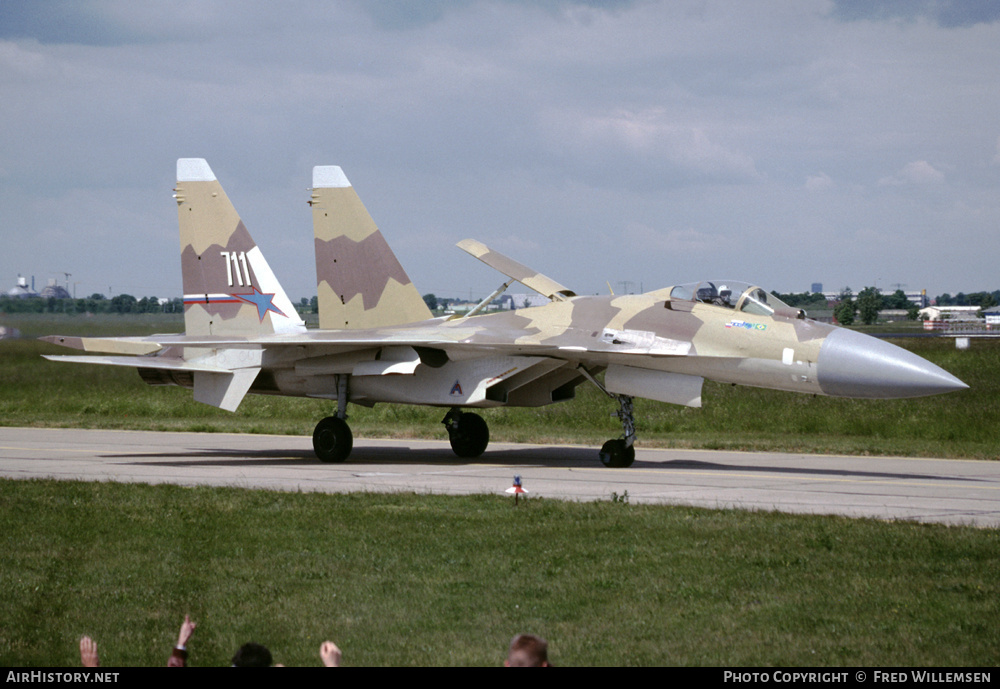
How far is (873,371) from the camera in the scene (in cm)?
1353

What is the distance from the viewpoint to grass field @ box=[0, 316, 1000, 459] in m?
21.3

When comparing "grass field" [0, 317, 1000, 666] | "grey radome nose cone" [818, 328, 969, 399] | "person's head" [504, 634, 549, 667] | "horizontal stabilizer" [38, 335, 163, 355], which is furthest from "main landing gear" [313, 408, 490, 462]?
"person's head" [504, 634, 549, 667]

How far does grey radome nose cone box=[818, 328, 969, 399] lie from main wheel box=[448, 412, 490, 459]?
247 inches

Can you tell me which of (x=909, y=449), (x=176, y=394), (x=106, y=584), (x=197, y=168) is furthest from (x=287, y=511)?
(x=176, y=394)

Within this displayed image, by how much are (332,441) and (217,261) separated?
4.60 metres

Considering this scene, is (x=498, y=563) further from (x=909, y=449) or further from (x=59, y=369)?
(x=59, y=369)

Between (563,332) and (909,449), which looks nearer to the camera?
(563,332)

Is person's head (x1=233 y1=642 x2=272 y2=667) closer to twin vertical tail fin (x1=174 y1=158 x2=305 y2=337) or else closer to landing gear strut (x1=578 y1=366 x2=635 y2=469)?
landing gear strut (x1=578 y1=366 x2=635 y2=469)

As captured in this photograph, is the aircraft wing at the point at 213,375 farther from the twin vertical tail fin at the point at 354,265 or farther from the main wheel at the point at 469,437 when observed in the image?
the main wheel at the point at 469,437

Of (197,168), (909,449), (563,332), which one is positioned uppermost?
(197,168)

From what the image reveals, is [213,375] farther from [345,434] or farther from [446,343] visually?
[446,343]

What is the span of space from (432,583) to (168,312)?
37.9 metres

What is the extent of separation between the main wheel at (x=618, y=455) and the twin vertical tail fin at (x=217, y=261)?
21.5ft

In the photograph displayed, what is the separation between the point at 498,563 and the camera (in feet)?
28.1
